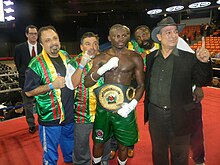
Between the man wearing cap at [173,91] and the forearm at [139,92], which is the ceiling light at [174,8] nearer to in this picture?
the man wearing cap at [173,91]

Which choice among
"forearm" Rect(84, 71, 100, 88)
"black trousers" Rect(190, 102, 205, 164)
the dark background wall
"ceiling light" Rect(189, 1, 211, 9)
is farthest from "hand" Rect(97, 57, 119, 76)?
the dark background wall

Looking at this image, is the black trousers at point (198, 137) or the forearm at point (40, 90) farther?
the black trousers at point (198, 137)

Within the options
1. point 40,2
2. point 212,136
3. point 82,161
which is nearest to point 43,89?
point 82,161

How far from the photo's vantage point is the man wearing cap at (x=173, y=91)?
1.74 metres

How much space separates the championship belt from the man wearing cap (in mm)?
233

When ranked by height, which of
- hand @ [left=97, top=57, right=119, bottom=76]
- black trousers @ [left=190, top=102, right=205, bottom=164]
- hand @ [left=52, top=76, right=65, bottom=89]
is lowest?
black trousers @ [left=190, top=102, right=205, bottom=164]

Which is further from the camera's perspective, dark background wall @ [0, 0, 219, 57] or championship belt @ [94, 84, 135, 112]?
dark background wall @ [0, 0, 219, 57]

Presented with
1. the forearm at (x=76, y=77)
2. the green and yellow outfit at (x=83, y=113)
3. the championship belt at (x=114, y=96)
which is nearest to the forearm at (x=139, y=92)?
the championship belt at (x=114, y=96)

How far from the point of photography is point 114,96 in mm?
1921

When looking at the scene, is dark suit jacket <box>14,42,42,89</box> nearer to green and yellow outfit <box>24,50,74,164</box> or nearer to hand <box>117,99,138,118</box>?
green and yellow outfit <box>24,50,74,164</box>

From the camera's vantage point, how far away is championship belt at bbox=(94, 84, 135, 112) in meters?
1.93

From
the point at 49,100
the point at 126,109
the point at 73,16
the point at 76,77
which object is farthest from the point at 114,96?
the point at 73,16

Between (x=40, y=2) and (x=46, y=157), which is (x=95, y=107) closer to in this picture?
(x=46, y=157)

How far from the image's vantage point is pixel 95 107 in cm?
224
